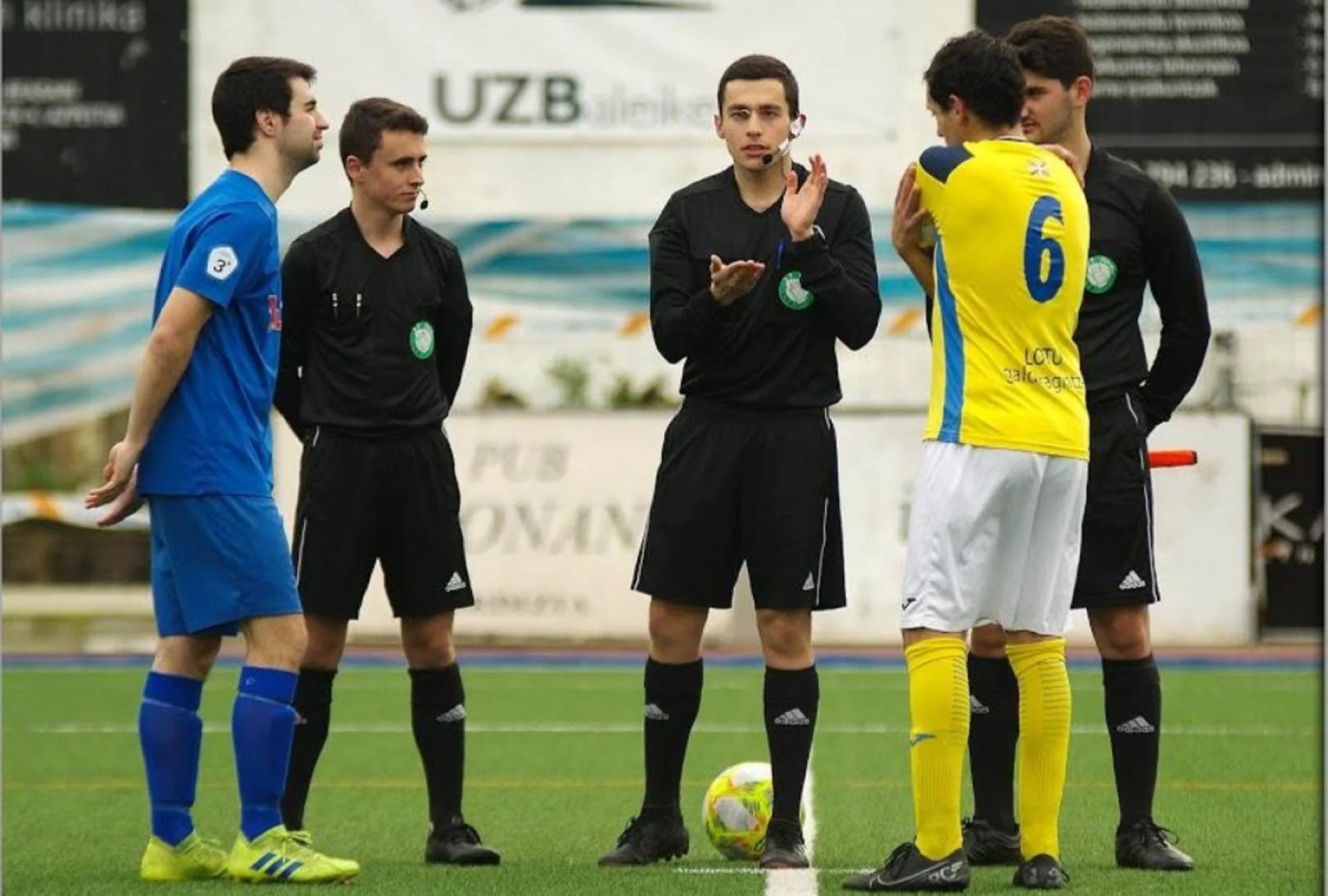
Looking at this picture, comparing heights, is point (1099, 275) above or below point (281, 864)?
above

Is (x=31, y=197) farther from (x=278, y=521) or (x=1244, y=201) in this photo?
(x=278, y=521)

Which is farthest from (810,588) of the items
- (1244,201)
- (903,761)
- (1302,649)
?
(1244,201)

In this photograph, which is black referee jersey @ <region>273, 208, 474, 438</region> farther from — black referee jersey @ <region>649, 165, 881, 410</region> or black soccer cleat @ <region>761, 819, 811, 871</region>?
black soccer cleat @ <region>761, 819, 811, 871</region>

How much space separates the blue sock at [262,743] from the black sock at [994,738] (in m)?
1.92

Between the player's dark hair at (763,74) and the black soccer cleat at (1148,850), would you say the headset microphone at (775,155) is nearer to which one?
the player's dark hair at (763,74)

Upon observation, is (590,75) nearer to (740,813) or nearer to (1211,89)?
(1211,89)

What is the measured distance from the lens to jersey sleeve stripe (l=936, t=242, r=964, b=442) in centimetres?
596

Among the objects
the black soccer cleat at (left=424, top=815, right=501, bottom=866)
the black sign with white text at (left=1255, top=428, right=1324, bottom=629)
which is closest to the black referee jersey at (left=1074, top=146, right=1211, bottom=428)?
the black soccer cleat at (left=424, top=815, right=501, bottom=866)

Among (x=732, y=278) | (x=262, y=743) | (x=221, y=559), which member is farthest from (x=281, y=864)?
(x=732, y=278)

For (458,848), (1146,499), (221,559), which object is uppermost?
(1146,499)

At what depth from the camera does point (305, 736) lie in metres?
7.10

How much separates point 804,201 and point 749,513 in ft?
3.08

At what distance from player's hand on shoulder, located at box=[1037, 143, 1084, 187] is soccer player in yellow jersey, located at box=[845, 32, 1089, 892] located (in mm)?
135

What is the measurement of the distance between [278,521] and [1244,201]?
49.2 ft
